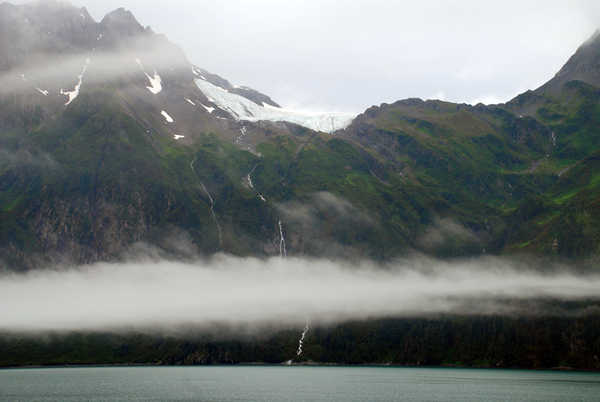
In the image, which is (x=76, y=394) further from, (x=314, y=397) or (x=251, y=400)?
(x=314, y=397)

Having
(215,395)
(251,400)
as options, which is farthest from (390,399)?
(215,395)

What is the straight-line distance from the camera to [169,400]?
17938 centimetres

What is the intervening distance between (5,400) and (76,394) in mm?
25540

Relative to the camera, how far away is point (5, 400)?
17512cm

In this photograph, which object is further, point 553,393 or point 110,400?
point 553,393

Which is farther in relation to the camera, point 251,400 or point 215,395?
point 215,395

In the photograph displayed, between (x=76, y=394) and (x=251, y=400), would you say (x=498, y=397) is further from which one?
(x=76, y=394)

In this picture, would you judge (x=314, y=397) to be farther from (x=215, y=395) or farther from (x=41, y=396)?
(x=41, y=396)

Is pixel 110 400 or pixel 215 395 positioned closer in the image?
pixel 110 400

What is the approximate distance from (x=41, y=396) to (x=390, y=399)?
330ft

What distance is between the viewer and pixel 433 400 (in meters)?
181

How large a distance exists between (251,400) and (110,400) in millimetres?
39002

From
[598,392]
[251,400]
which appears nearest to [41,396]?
[251,400]

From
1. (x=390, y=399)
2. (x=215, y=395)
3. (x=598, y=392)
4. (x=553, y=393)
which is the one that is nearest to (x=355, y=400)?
(x=390, y=399)
